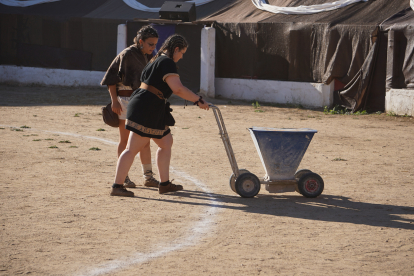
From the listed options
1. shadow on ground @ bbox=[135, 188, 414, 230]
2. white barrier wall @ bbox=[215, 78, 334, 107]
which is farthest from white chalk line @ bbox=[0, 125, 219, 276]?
white barrier wall @ bbox=[215, 78, 334, 107]

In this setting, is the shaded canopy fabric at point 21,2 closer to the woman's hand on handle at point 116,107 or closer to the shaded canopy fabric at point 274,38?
the shaded canopy fabric at point 274,38

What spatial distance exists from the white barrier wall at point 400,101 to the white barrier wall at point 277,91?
1912 millimetres

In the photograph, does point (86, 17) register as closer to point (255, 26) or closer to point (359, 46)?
point (255, 26)

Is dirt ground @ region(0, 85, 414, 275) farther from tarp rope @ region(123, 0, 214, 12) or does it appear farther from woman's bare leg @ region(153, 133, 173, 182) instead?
tarp rope @ region(123, 0, 214, 12)

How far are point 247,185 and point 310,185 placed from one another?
0.69 m

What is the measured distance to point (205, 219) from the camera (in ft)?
16.4

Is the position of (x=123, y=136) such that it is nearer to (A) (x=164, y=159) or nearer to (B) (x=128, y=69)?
(A) (x=164, y=159)

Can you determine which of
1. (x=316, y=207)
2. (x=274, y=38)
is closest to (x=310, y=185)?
(x=316, y=207)

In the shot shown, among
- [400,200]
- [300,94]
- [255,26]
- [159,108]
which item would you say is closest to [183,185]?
[159,108]

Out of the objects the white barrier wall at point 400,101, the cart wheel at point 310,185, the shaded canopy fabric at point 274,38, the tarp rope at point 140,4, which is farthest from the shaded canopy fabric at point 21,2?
the cart wheel at point 310,185

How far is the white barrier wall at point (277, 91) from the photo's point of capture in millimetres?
15641

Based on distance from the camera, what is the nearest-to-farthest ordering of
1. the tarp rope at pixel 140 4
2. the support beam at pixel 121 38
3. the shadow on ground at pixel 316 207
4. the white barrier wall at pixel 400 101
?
the shadow on ground at pixel 316 207 < the white barrier wall at pixel 400 101 < the support beam at pixel 121 38 < the tarp rope at pixel 140 4

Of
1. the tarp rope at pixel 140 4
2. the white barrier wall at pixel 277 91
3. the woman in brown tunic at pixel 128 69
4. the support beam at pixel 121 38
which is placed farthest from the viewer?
Result: the tarp rope at pixel 140 4

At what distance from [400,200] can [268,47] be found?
11562 mm
